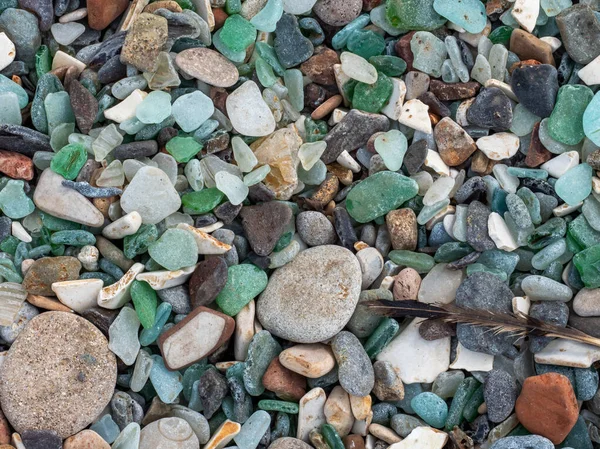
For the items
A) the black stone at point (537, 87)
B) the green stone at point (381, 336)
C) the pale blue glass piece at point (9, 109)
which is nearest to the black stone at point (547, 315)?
the green stone at point (381, 336)

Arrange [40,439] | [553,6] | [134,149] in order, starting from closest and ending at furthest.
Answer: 1. [40,439]
2. [134,149]
3. [553,6]

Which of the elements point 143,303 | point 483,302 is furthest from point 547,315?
point 143,303

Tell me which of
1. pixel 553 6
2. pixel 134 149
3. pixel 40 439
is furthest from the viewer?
pixel 553 6

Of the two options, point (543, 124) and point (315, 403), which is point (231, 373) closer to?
point (315, 403)

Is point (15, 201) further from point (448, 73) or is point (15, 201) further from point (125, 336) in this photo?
point (448, 73)

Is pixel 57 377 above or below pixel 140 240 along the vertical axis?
below
